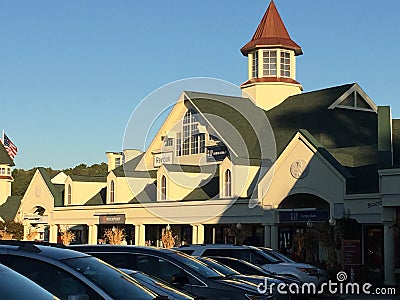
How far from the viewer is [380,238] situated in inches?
1321

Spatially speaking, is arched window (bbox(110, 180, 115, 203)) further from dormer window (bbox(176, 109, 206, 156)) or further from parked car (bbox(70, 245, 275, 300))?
parked car (bbox(70, 245, 275, 300))

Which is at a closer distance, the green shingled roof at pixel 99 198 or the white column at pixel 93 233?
the white column at pixel 93 233

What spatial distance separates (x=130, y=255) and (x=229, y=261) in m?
5.62

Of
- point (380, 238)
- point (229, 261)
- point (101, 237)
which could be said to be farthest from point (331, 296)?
point (101, 237)

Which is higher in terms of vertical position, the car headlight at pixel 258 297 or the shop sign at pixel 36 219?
the shop sign at pixel 36 219

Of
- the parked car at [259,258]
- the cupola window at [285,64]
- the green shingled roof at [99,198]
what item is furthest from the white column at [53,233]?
the parked car at [259,258]

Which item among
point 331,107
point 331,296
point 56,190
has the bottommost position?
point 331,296

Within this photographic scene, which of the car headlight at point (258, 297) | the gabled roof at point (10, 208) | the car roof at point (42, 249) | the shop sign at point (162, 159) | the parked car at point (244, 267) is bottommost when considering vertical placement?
the car headlight at point (258, 297)

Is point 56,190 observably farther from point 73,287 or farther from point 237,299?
point 73,287

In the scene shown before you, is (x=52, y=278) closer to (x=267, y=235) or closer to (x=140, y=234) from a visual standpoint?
(x=267, y=235)

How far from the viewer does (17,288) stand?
6660 mm

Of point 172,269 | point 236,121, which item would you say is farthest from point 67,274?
point 236,121

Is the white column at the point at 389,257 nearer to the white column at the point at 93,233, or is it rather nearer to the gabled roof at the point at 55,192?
the white column at the point at 93,233

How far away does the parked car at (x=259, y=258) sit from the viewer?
19.2 m
